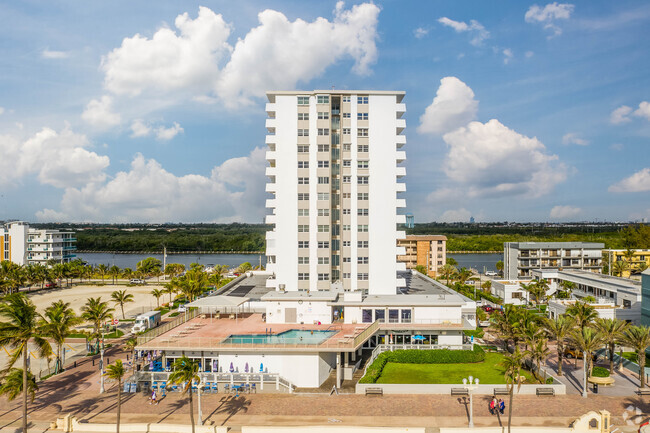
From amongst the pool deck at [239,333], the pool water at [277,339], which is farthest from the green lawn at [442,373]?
the pool water at [277,339]

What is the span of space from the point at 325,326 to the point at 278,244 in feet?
40.7

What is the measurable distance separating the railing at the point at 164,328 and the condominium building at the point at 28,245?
9283 cm

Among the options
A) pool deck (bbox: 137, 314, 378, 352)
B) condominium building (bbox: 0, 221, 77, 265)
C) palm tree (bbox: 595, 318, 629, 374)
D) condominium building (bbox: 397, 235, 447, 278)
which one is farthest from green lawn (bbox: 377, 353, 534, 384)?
condominium building (bbox: 0, 221, 77, 265)

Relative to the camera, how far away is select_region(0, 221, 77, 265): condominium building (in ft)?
403

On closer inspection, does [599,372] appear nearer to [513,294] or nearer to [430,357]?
[430,357]

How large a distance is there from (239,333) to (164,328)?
7243 mm

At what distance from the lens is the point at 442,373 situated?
39938 mm

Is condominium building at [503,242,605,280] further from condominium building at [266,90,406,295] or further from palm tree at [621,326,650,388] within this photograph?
palm tree at [621,326,650,388]

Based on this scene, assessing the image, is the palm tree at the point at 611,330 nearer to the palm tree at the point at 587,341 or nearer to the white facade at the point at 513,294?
the palm tree at the point at 587,341

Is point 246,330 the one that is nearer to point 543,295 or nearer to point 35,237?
point 543,295

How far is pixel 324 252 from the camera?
5400cm

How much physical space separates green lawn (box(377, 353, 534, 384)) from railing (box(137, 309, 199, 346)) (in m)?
20.3

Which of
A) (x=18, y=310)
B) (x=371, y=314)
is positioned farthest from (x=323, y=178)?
(x=18, y=310)

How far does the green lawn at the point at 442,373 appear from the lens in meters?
38.1
